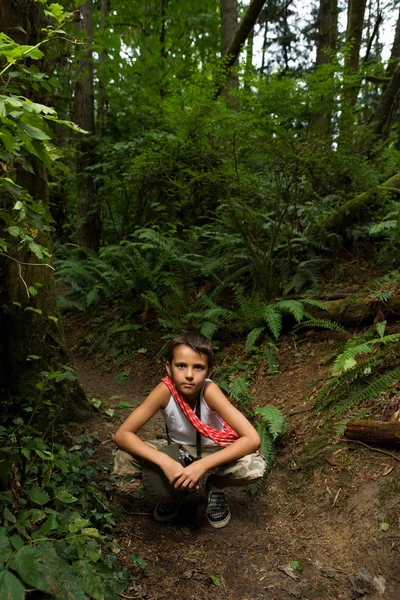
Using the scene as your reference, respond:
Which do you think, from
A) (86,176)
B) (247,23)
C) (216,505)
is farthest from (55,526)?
(86,176)

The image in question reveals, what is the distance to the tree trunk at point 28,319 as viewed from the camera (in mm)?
3367

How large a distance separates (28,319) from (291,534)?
2658 mm

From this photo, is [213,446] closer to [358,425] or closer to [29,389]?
[358,425]

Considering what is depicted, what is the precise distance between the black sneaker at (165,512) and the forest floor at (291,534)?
0.04 meters

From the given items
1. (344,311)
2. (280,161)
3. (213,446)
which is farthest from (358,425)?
(280,161)

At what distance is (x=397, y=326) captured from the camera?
14.1 feet

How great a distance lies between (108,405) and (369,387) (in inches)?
118

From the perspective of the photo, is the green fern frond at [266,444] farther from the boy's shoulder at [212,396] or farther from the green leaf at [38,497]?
the green leaf at [38,497]

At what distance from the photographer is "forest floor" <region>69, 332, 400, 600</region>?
2389 millimetres

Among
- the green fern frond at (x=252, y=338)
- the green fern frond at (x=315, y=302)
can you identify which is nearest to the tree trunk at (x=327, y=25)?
the green fern frond at (x=315, y=302)

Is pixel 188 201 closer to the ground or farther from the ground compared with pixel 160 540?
farther from the ground

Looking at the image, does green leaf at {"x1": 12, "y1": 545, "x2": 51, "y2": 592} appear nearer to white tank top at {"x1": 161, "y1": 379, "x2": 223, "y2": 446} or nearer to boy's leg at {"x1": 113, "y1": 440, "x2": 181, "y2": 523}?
boy's leg at {"x1": 113, "y1": 440, "x2": 181, "y2": 523}

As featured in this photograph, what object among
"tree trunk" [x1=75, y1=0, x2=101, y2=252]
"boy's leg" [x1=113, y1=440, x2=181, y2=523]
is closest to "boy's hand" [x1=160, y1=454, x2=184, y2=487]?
"boy's leg" [x1=113, y1=440, x2=181, y2=523]

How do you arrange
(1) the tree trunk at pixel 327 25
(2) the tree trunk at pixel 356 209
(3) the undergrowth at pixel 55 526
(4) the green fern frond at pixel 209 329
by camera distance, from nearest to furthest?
(3) the undergrowth at pixel 55 526 < (4) the green fern frond at pixel 209 329 < (2) the tree trunk at pixel 356 209 < (1) the tree trunk at pixel 327 25
